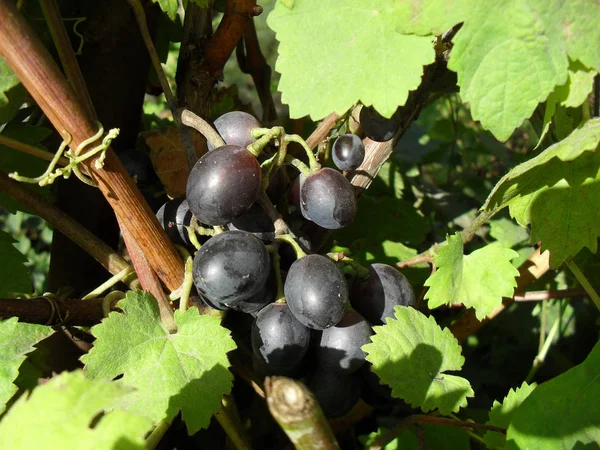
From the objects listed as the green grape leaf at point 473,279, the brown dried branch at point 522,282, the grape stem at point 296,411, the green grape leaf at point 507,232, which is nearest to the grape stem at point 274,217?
the green grape leaf at point 473,279

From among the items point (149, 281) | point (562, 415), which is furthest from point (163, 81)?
point (562, 415)

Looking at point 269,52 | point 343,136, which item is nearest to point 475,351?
point 343,136

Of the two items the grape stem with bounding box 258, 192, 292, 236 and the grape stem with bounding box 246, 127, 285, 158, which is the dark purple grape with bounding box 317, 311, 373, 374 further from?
the grape stem with bounding box 246, 127, 285, 158

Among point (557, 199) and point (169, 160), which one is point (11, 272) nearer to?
point (169, 160)

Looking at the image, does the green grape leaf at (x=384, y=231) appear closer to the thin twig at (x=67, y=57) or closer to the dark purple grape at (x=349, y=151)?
the dark purple grape at (x=349, y=151)

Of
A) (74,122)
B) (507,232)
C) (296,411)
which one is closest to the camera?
(296,411)

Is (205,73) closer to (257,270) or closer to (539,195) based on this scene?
(257,270)

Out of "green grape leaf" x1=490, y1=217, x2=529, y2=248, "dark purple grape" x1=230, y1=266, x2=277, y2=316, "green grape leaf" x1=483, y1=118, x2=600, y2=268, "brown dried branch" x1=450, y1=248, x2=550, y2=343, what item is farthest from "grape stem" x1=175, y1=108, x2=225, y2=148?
"green grape leaf" x1=490, y1=217, x2=529, y2=248
